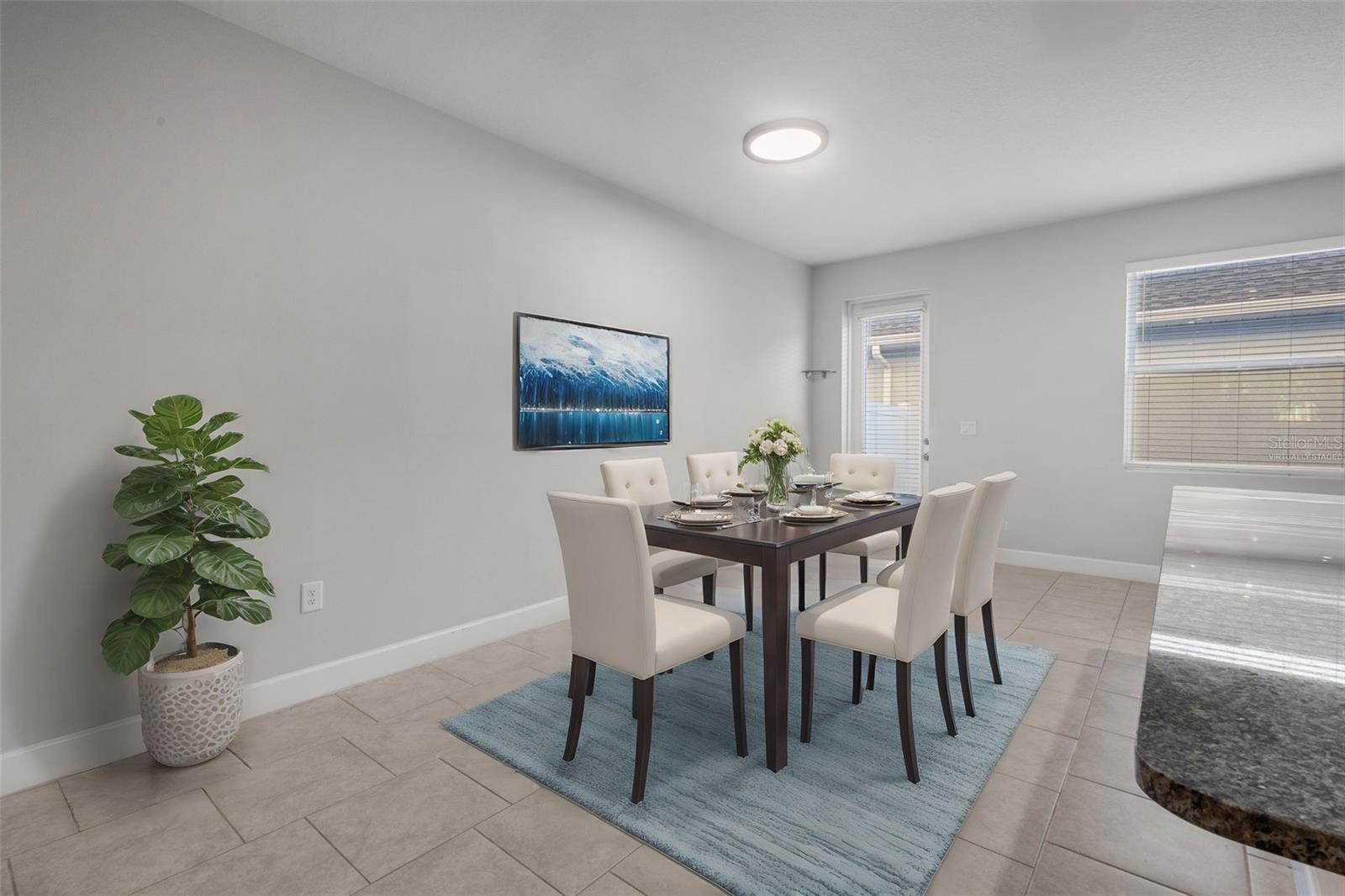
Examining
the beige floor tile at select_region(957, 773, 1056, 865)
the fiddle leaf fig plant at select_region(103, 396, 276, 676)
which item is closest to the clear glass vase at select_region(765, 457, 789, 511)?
the beige floor tile at select_region(957, 773, 1056, 865)

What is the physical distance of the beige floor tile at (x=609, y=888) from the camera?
1.60m

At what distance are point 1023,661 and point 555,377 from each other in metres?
2.84

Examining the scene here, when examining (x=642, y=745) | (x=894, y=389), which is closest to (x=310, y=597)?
(x=642, y=745)

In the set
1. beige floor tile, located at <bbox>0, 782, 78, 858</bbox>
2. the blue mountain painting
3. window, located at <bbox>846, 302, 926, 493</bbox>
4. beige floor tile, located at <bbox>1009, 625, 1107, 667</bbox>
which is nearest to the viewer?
beige floor tile, located at <bbox>0, 782, 78, 858</bbox>

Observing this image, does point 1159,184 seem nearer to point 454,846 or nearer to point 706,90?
point 706,90

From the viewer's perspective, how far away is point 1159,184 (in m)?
4.10

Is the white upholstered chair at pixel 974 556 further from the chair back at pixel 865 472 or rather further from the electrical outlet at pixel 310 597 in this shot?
the electrical outlet at pixel 310 597

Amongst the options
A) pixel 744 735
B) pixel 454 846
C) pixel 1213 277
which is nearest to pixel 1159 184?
pixel 1213 277

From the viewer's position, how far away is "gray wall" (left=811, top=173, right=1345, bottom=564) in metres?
4.23

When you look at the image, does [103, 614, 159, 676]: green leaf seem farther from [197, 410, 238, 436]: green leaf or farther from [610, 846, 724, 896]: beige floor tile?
[610, 846, 724, 896]: beige floor tile

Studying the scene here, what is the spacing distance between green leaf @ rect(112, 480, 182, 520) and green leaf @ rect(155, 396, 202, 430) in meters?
0.20

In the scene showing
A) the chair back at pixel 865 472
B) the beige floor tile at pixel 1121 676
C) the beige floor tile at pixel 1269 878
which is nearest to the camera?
the beige floor tile at pixel 1269 878

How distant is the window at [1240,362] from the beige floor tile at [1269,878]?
349 centimetres

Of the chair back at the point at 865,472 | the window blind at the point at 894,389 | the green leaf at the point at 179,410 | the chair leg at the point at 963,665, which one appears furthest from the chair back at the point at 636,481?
the window blind at the point at 894,389
